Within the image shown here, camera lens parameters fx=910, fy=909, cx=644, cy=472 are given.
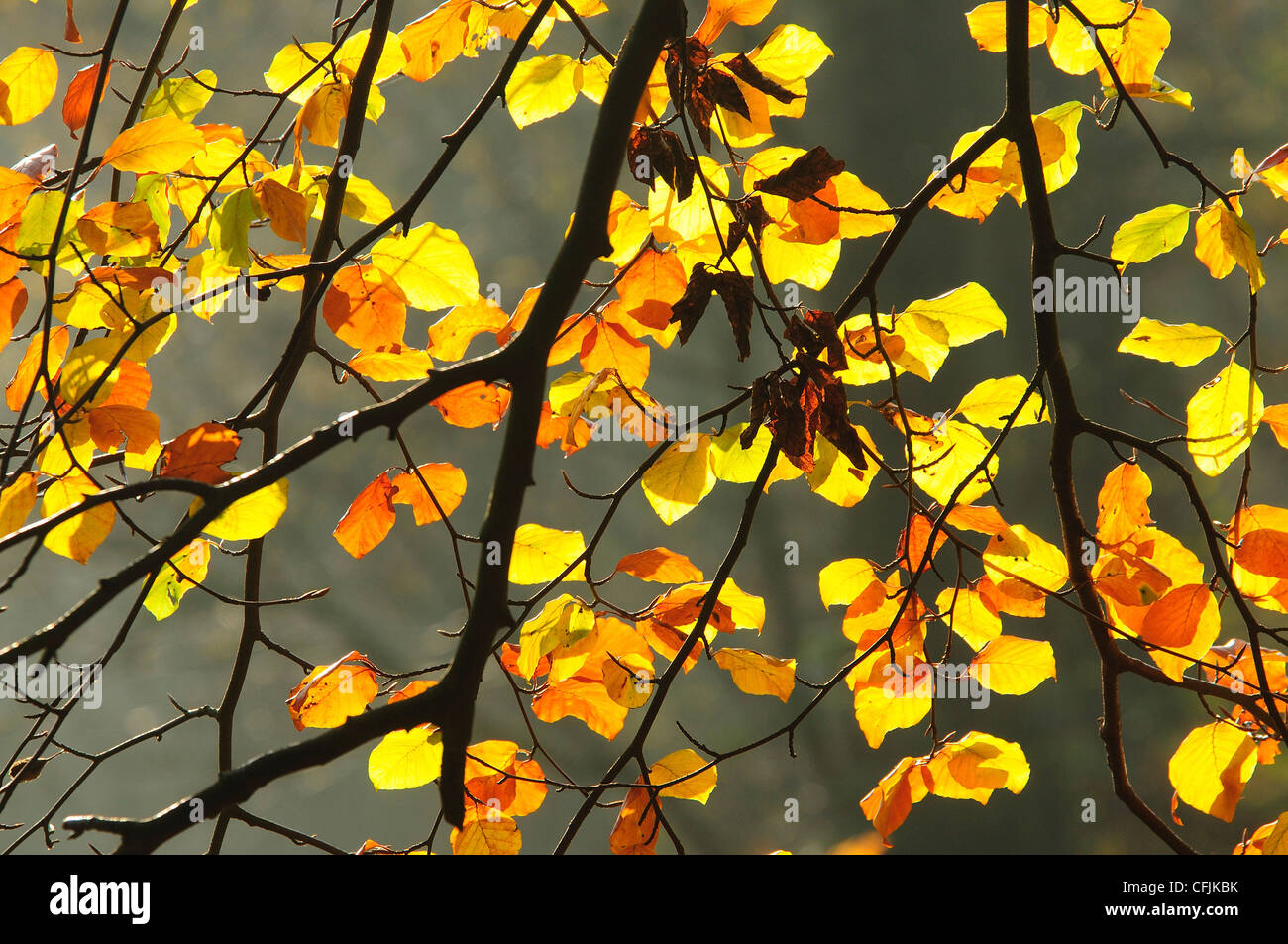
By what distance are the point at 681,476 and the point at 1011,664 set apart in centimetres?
27

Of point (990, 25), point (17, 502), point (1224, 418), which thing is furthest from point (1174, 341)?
point (17, 502)

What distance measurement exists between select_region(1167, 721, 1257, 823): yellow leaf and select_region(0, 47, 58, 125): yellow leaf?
919 millimetres

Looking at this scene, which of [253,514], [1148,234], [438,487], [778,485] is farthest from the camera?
[778,485]

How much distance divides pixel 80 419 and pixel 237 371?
3.71 m

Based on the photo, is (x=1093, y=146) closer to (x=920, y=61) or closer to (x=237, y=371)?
(x=920, y=61)

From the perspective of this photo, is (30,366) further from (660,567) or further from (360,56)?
(660,567)

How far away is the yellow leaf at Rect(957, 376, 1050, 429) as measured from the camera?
25.7 inches

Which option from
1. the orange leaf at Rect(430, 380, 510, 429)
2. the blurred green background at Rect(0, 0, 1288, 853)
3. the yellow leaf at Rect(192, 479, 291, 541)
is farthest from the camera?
the blurred green background at Rect(0, 0, 1288, 853)

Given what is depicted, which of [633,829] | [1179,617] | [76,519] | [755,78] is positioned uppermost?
[755,78]

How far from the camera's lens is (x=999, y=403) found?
2.16ft

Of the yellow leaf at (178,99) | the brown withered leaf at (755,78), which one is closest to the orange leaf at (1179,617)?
the brown withered leaf at (755,78)

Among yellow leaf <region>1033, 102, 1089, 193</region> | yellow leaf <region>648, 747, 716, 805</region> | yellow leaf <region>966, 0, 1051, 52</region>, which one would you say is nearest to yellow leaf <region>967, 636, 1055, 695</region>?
yellow leaf <region>648, 747, 716, 805</region>

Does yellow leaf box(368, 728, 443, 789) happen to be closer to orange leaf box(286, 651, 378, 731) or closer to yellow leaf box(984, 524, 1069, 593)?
orange leaf box(286, 651, 378, 731)

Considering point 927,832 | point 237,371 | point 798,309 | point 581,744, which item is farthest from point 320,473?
point 798,309
